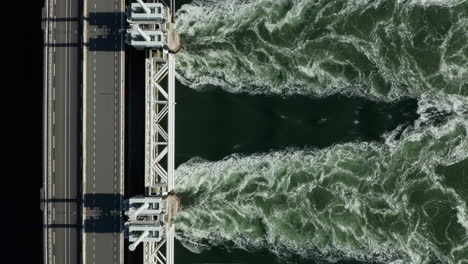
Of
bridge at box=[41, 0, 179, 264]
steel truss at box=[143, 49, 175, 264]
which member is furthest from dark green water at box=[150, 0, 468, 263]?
bridge at box=[41, 0, 179, 264]

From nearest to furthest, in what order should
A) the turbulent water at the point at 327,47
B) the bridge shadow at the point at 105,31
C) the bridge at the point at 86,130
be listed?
the bridge at the point at 86,130 < the bridge shadow at the point at 105,31 < the turbulent water at the point at 327,47

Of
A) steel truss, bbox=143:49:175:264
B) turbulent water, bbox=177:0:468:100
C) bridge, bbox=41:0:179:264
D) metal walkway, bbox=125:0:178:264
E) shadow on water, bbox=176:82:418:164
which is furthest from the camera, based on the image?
shadow on water, bbox=176:82:418:164

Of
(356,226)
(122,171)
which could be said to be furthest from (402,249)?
(122,171)

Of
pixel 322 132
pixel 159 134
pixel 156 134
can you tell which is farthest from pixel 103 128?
pixel 322 132

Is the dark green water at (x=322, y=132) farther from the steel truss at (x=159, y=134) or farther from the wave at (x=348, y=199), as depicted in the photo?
the steel truss at (x=159, y=134)

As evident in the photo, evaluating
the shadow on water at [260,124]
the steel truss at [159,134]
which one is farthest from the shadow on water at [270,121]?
the steel truss at [159,134]

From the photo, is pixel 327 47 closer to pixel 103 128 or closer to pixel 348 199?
pixel 348 199

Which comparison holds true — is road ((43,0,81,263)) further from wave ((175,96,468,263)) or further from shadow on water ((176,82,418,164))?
wave ((175,96,468,263))

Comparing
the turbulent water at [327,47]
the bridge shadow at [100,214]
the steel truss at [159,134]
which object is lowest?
the bridge shadow at [100,214]
